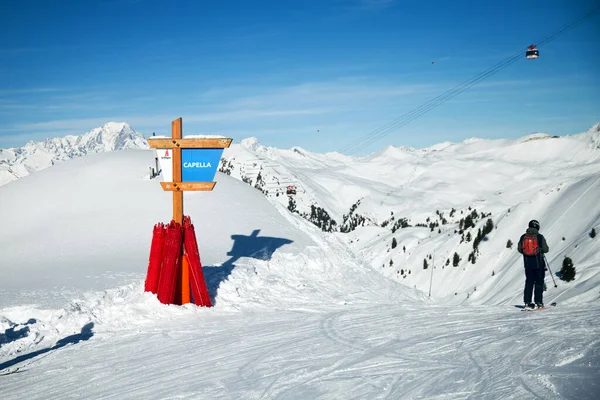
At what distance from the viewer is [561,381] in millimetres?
5832

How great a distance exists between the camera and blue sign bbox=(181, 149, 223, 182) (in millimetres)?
12562

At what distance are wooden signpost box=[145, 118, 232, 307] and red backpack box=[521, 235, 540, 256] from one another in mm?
7111

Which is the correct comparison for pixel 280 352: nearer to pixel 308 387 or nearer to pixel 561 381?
pixel 308 387

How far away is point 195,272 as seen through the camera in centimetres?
1224

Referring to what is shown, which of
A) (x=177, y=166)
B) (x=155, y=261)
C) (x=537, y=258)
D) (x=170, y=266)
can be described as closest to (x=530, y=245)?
(x=537, y=258)

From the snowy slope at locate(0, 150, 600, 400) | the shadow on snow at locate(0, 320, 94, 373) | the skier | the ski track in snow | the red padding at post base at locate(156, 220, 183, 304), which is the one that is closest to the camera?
the ski track in snow

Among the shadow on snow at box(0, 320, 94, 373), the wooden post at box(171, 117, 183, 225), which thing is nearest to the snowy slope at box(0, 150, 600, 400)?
the shadow on snow at box(0, 320, 94, 373)

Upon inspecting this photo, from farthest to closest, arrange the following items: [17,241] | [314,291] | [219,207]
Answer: [219,207], [17,241], [314,291]

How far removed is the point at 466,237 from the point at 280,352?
70730 millimetres

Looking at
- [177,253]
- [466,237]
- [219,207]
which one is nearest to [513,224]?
[466,237]

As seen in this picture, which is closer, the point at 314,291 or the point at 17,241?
the point at 314,291

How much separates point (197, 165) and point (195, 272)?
2.54 m

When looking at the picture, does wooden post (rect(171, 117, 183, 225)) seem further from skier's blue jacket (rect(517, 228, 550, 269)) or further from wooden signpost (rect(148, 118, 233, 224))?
skier's blue jacket (rect(517, 228, 550, 269))

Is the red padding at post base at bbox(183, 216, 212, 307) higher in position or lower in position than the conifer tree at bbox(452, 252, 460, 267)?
higher
